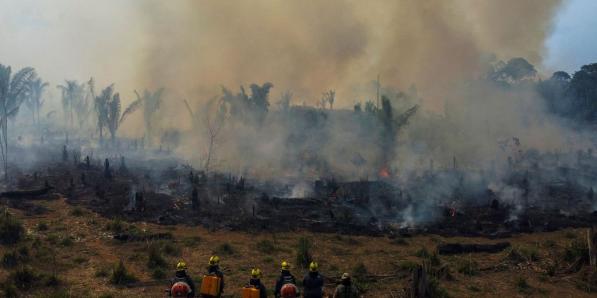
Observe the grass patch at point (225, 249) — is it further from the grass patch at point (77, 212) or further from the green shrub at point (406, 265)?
the grass patch at point (77, 212)

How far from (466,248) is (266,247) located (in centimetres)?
854

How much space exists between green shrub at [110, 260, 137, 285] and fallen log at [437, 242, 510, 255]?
12.2 meters

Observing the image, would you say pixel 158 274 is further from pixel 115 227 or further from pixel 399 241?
pixel 399 241

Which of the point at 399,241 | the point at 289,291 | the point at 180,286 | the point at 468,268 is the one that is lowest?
the point at 468,268

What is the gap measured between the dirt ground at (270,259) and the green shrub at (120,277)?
26 centimetres

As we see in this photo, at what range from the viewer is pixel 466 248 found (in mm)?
19906

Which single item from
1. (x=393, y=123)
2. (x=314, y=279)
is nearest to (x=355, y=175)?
(x=393, y=123)

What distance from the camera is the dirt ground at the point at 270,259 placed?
1454 cm

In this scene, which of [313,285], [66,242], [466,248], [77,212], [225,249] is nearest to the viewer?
[313,285]

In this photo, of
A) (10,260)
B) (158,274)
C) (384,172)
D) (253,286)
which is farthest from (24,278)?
(384,172)

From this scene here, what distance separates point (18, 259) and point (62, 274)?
Result: 2040 millimetres

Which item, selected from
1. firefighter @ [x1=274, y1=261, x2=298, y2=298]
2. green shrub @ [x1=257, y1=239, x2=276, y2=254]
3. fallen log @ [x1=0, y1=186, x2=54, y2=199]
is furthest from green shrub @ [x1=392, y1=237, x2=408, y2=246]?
fallen log @ [x1=0, y1=186, x2=54, y2=199]

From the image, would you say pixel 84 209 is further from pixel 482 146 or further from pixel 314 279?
pixel 482 146

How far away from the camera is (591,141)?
57125 millimetres
